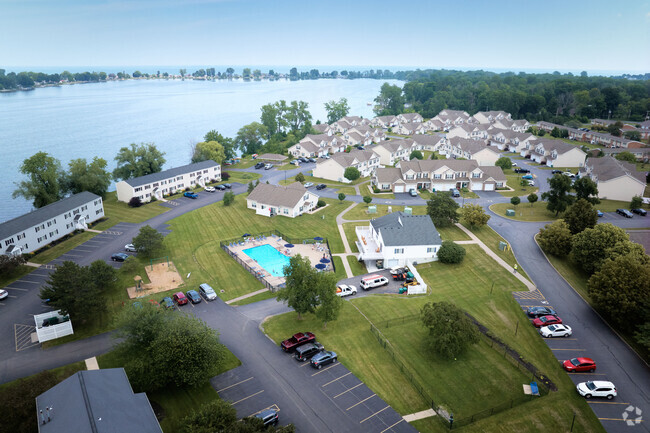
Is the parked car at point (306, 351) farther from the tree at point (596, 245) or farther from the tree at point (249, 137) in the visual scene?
the tree at point (249, 137)

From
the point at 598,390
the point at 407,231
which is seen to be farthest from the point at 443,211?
the point at 598,390

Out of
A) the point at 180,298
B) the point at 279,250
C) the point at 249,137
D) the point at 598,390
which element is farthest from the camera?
the point at 249,137

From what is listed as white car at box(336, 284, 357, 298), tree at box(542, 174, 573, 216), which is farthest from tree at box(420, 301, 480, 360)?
tree at box(542, 174, 573, 216)

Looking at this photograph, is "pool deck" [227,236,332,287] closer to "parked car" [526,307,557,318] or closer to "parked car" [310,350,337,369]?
"parked car" [310,350,337,369]

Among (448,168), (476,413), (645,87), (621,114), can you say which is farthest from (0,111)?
(645,87)

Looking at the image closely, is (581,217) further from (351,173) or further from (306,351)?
(351,173)

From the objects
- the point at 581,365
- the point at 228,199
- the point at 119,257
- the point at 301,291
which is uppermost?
the point at 228,199
